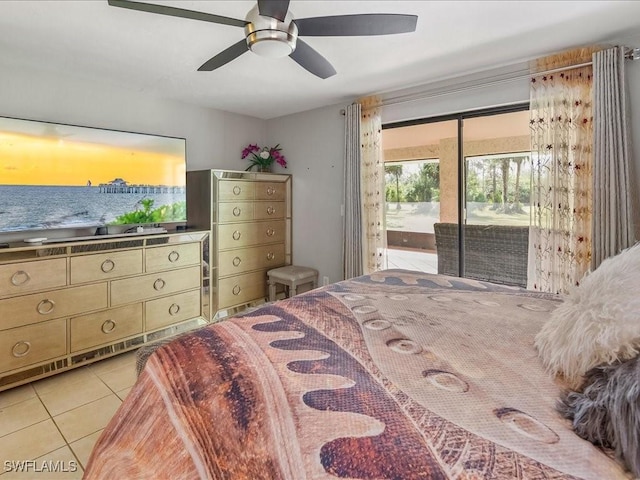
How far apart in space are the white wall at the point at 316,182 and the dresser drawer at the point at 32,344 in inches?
97.7

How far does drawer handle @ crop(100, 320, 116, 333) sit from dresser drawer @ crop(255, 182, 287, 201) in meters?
1.87

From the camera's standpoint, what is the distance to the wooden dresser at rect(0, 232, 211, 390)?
7.62ft

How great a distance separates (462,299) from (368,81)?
222cm

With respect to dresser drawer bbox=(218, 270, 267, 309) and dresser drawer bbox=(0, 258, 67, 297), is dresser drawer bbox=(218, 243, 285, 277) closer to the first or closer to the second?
dresser drawer bbox=(218, 270, 267, 309)

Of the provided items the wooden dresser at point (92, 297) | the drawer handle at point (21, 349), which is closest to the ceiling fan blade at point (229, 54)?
the wooden dresser at point (92, 297)

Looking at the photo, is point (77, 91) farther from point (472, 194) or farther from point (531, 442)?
point (531, 442)

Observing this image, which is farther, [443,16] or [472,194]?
[472,194]

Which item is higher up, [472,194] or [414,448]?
[472,194]

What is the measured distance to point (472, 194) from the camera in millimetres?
3121

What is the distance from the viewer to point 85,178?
9.25ft

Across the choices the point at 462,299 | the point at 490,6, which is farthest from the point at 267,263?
the point at 490,6

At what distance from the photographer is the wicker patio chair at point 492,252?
2.96 meters

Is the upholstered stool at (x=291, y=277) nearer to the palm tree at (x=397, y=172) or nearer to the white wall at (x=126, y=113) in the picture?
the palm tree at (x=397, y=172)

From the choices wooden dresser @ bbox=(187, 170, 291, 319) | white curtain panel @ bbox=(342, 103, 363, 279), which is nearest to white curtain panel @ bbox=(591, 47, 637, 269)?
white curtain panel @ bbox=(342, 103, 363, 279)
